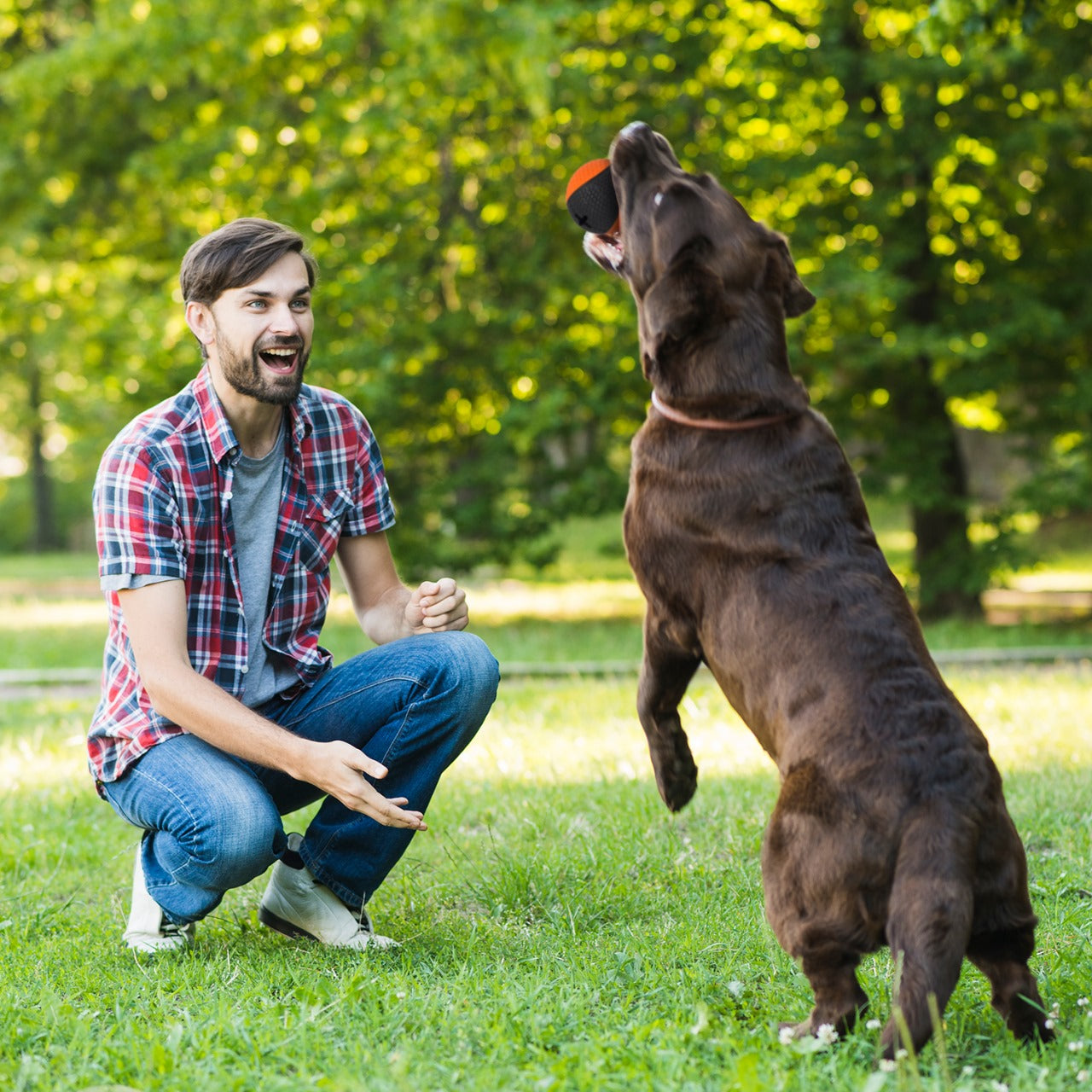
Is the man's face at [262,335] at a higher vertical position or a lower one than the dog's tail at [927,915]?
higher

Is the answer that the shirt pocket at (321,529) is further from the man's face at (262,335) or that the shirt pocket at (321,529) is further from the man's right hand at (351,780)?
the man's right hand at (351,780)

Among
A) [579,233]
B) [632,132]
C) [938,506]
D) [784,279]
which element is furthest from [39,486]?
[784,279]

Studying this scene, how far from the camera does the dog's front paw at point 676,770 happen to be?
319 centimetres

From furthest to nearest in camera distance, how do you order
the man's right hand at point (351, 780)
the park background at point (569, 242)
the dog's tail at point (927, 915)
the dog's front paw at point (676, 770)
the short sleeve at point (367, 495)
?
1. the park background at point (569, 242)
2. the short sleeve at point (367, 495)
3. the dog's front paw at point (676, 770)
4. the man's right hand at point (351, 780)
5. the dog's tail at point (927, 915)

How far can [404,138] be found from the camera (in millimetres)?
10695

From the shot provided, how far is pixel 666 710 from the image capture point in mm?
3164

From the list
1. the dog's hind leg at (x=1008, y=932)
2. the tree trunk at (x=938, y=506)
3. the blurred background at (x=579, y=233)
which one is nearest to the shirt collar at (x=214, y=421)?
the dog's hind leg at (x=1008, y=932)

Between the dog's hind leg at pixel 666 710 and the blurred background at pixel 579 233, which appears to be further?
the blurred background at pixel 579 233

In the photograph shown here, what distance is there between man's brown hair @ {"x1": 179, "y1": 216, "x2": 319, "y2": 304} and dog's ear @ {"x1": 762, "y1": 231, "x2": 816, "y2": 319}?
1327mm

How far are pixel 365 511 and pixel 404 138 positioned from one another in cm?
753

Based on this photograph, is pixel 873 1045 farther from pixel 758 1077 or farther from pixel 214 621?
pixel 214 621

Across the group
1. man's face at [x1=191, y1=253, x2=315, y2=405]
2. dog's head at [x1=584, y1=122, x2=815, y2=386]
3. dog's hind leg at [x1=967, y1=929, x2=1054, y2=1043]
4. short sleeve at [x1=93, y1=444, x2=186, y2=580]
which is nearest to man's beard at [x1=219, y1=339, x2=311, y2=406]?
man's face at [x1=191, y1=253, x2=315, y2=405]

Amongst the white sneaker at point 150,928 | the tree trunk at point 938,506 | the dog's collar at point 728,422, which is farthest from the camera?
the tree trunk at point 938,506

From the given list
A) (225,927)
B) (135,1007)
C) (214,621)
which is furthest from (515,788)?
(135,1007)
